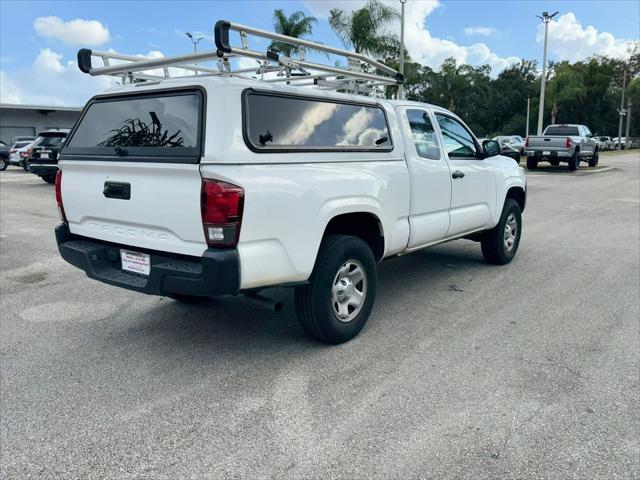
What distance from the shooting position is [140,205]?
11.9 feet

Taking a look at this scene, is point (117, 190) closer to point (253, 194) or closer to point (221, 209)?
point (221, 209)

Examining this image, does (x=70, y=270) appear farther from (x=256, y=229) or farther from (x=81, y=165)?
(x=256, y=229)

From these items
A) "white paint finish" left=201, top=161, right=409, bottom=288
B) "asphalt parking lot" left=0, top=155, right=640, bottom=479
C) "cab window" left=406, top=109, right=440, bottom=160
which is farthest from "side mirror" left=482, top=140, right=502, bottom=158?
"white paint finish" left=201, top=161, right=409, bottom=288

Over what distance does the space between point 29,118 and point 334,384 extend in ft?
157

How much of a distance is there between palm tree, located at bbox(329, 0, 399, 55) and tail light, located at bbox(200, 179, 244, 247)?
25.7 meters

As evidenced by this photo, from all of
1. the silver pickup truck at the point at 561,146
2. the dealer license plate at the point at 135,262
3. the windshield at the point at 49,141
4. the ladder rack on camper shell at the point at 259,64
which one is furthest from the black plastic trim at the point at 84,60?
the silver pickup truck at the point at 561,146

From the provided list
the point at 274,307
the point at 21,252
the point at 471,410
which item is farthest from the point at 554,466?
the point at 21,252

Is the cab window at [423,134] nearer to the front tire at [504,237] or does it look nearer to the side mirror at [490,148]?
the side mirror at [490,148]

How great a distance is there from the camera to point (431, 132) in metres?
5.29

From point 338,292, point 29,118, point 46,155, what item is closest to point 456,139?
point 338,292

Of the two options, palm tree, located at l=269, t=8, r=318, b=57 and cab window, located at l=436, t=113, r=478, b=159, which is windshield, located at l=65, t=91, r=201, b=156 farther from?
palm tree, located at l=269, t=8, r=318, b=57

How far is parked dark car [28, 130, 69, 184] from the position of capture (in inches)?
675

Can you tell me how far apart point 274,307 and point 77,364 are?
1.51 meters

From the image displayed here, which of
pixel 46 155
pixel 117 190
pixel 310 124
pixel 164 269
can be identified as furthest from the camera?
pixel 46 155
